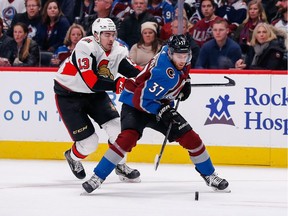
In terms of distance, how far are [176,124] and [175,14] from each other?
2.53m

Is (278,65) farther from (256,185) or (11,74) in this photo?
(11,74)

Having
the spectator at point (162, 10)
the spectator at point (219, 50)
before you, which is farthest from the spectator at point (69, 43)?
the spectator at point (219, 50)

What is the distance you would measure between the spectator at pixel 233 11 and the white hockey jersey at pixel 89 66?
229 centimetres

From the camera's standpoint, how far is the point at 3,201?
5672mm

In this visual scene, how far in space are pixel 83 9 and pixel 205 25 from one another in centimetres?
137

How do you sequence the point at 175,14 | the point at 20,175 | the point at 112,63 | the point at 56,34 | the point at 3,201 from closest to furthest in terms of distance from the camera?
1. the point at 3,201
2. the point at 112,63
3. the point at 20,175
4. the point at 175,14
5. the point at 56,34

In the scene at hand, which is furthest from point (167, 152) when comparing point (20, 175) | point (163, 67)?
point (163, 67)

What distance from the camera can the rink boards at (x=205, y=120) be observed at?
7578mm

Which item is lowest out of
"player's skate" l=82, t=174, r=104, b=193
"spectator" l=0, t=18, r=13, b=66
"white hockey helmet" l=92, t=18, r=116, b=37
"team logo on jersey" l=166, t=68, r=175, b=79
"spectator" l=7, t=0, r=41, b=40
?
"player's skate" l=82, t=174, r=104, b=193

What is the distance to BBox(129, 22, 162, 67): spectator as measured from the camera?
8.15 metres

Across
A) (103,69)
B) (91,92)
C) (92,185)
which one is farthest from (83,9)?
(92,185)

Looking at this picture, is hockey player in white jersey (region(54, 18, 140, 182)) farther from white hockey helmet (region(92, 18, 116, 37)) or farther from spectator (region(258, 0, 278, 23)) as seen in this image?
spectator (region(258, 0, 278, 23))

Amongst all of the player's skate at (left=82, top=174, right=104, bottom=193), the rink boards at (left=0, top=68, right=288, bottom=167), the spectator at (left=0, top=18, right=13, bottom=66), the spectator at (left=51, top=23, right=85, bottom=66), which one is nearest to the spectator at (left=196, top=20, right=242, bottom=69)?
the rink boards at (left=0, top=68, right=288, bottom=167)

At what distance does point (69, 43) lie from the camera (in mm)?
8547
